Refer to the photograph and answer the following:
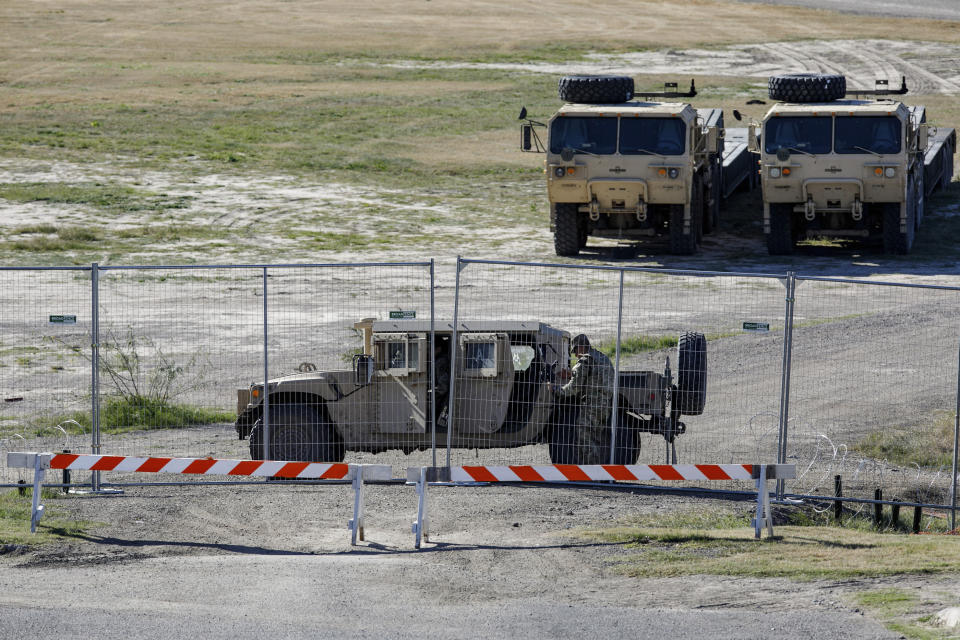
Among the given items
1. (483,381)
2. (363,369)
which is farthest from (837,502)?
(363,369)

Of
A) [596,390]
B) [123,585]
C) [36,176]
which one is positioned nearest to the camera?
[123,585]

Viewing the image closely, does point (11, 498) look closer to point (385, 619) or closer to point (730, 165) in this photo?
point (385, 619)

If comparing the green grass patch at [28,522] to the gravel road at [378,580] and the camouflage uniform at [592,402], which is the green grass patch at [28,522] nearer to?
the gravel road at [378,580]

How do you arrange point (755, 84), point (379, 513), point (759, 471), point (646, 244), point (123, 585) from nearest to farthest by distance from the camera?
point (123, 585)
point (759, 471)
point (379, 513)
point (646, 244)
point (755, 84)

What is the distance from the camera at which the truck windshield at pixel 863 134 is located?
22.3 m

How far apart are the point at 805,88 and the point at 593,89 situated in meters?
3.61

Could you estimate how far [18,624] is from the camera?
759cm

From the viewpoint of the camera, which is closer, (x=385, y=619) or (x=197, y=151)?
(x=385, y=619)

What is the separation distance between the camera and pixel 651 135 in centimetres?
2289

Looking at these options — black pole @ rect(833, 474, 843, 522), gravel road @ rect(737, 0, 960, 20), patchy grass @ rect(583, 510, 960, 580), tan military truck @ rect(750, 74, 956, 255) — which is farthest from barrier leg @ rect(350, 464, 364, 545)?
gravel road @ rect(737, 0, 960, 20)

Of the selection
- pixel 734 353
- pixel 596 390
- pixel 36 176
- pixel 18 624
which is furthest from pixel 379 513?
pixel 36 176

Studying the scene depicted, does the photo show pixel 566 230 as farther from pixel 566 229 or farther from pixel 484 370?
pixel 484 370

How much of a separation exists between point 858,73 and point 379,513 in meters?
43.3

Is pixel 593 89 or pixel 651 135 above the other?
pixel 593 89
